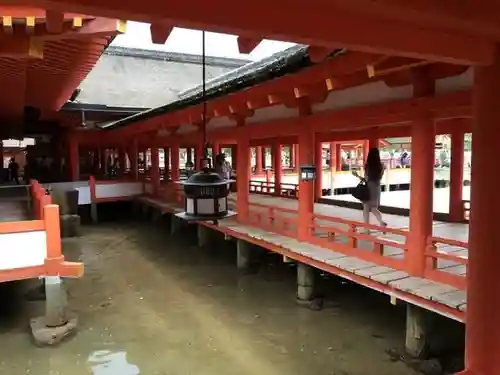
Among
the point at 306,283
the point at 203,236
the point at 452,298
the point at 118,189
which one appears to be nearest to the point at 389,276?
the point at 452,298

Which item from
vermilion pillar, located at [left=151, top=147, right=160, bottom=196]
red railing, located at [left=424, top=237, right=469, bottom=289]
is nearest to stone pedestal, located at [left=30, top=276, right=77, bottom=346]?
red railing, located at [left=424, top=237, right=469, bottom=289]

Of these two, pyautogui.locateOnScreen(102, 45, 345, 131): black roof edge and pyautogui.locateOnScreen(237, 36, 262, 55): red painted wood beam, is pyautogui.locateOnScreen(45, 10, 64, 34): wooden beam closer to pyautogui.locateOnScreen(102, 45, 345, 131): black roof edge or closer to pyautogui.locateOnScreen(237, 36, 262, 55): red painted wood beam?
pyautogui.locateOnScreen(237, 36, 262, 55): red painted wood beam

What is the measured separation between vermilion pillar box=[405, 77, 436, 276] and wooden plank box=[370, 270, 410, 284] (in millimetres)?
165

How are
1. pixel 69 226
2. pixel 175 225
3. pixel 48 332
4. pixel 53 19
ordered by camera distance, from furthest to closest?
pixel 175 225
pixel 69 226
pixel 48 332
pixel 53 19

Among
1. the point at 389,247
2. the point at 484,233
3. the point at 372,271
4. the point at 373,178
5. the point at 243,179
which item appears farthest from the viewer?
the point at 243,179

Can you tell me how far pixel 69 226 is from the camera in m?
15.6

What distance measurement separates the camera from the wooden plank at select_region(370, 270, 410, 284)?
5.99 meters

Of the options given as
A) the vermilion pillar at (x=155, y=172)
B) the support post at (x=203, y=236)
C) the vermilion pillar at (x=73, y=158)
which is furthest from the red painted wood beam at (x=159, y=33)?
the vermilion pillar at (x=73, y=158)

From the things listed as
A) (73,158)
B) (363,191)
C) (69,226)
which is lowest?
(69,226)

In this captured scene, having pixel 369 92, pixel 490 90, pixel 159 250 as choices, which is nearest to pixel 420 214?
pixel 369 92

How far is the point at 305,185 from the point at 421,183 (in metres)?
2.73

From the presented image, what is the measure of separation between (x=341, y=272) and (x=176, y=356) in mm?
2719

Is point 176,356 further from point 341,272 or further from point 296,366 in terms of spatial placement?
point 341,272

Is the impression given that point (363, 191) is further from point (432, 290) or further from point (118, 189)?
point (118, 189)
